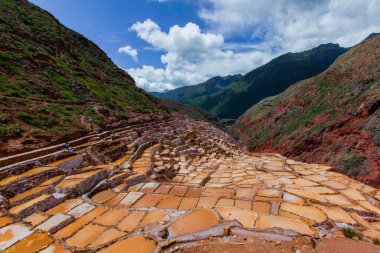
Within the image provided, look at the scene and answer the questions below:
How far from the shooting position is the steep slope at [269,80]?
458ft

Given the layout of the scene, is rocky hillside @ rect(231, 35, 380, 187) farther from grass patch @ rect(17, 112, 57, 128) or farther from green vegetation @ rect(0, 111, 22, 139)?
green vegetation @ rect(0, 111, 22, 139)

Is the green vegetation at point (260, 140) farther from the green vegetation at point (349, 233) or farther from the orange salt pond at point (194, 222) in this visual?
the orange salt pond at point (194, 222)

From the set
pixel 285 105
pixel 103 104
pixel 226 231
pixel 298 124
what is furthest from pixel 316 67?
pixel 226 231

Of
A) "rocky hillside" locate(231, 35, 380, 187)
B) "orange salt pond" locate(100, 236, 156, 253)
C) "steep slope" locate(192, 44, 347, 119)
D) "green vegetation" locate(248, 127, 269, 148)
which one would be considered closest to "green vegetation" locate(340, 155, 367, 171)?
"rocky hillside" locate(231, 35, 380, 187)

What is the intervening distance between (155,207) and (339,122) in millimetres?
18383

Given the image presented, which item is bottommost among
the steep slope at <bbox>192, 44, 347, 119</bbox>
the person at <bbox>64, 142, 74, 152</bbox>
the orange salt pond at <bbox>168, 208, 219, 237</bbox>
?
the orange salt pond at <bbox>168, 208, 219, 237</bbox>

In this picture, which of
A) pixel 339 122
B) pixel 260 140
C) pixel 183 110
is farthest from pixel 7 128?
pixel 183 110

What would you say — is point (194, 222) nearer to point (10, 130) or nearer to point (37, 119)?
point (10, 130)

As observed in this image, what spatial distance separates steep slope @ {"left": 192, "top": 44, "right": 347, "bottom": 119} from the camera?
139500mm

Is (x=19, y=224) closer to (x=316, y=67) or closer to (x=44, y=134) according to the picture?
(x=44, y=134)

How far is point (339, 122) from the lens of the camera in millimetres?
18156

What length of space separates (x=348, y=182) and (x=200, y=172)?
4308 mm

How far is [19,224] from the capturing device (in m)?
3.88

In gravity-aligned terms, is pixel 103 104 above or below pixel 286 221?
above
